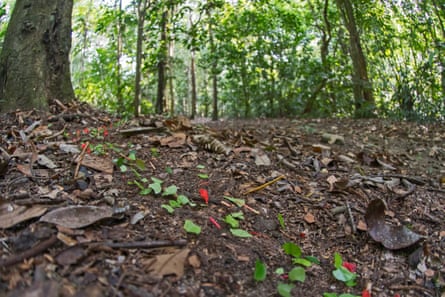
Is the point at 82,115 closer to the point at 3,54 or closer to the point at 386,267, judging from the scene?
the point at 3,54

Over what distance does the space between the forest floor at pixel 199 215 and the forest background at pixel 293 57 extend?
2625 millimetres

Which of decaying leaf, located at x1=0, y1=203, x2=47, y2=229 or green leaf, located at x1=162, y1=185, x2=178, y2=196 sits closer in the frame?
decaying leaf, located at x1=0, y1=203, x2=47, y2=229

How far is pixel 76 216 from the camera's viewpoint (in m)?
1.50

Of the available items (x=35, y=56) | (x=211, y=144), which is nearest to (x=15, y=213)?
(x=211, y=144)

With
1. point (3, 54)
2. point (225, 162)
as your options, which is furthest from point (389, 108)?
point (3, 54)

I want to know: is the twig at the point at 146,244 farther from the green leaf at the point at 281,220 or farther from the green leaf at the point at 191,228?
the green leaf at the point at 281,220

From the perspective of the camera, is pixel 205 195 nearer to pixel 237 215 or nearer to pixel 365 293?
pixel 237 215

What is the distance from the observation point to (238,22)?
24.8 feet

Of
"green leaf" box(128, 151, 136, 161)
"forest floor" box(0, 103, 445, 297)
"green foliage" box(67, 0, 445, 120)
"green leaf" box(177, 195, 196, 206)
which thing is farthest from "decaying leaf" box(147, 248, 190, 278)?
"green foliage" box(67, 0, 445, 120)

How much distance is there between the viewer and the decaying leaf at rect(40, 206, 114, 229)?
1454mm

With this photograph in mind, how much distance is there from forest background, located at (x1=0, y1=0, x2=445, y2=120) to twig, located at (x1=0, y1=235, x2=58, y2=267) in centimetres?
412

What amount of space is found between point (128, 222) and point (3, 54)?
8.70 feet

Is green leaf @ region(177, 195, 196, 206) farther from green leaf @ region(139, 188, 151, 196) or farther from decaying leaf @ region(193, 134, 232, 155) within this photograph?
decaying leaf @ region(193, 134, 232, 155)

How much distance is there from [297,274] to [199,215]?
1.80 ft
